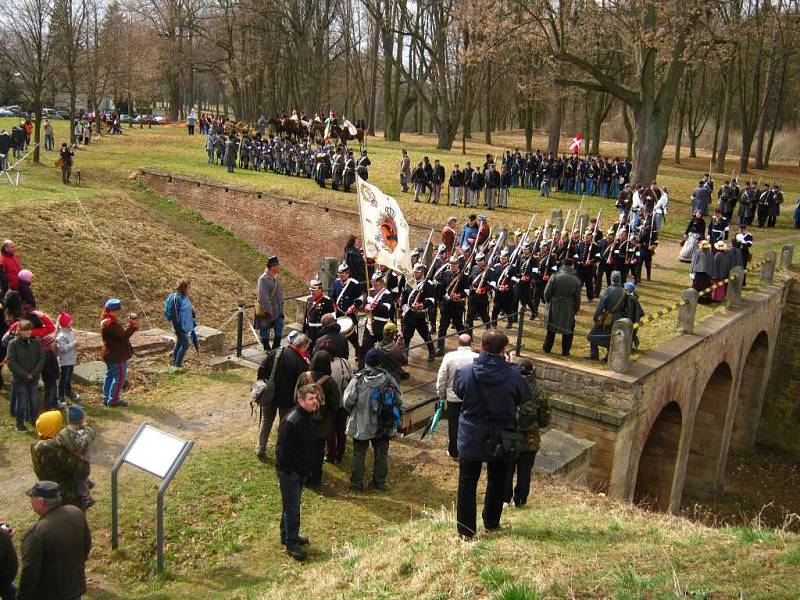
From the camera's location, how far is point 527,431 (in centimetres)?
782

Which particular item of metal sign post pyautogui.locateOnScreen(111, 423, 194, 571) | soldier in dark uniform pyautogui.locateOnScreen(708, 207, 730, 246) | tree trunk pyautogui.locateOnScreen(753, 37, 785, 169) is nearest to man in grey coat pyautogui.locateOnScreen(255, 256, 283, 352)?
metal sign post pyautogui.locateOnScreen(111, 423, 194, 571)

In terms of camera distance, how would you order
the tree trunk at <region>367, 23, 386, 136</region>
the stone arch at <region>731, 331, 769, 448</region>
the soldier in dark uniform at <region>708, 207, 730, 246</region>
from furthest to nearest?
the tree trunk at <region>367, 23, 386, 136</region>
the stone arch at <region>731, 331, 769, 448</region>
the soldier in dark uniform at <region>708, 207, 730, 246</region>

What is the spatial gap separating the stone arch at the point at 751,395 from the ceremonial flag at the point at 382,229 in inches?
521

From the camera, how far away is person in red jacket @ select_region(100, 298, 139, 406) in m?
10.8

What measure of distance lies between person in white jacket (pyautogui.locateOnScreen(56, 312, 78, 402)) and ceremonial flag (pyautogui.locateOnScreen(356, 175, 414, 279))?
440 centimetres

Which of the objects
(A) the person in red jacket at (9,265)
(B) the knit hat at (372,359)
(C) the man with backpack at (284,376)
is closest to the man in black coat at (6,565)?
(C) the man with backpack at (284,376)

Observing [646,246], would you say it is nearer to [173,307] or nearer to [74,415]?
[173,307]

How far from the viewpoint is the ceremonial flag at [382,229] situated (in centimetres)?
1192

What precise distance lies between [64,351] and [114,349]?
66cm

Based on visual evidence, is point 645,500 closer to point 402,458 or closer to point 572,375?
point 572,375

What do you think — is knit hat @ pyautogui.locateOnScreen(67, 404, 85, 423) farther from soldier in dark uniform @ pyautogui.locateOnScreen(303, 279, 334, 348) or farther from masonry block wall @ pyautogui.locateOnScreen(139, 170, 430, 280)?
masonry block wall @ pyautogui.locateOnScreen(139, 170, 430, 280)

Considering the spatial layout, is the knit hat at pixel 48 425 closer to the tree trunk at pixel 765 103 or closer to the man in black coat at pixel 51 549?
the man in black coat at pixel 51 549

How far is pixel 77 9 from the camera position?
115 ft

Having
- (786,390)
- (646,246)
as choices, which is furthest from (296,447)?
(786,390)
